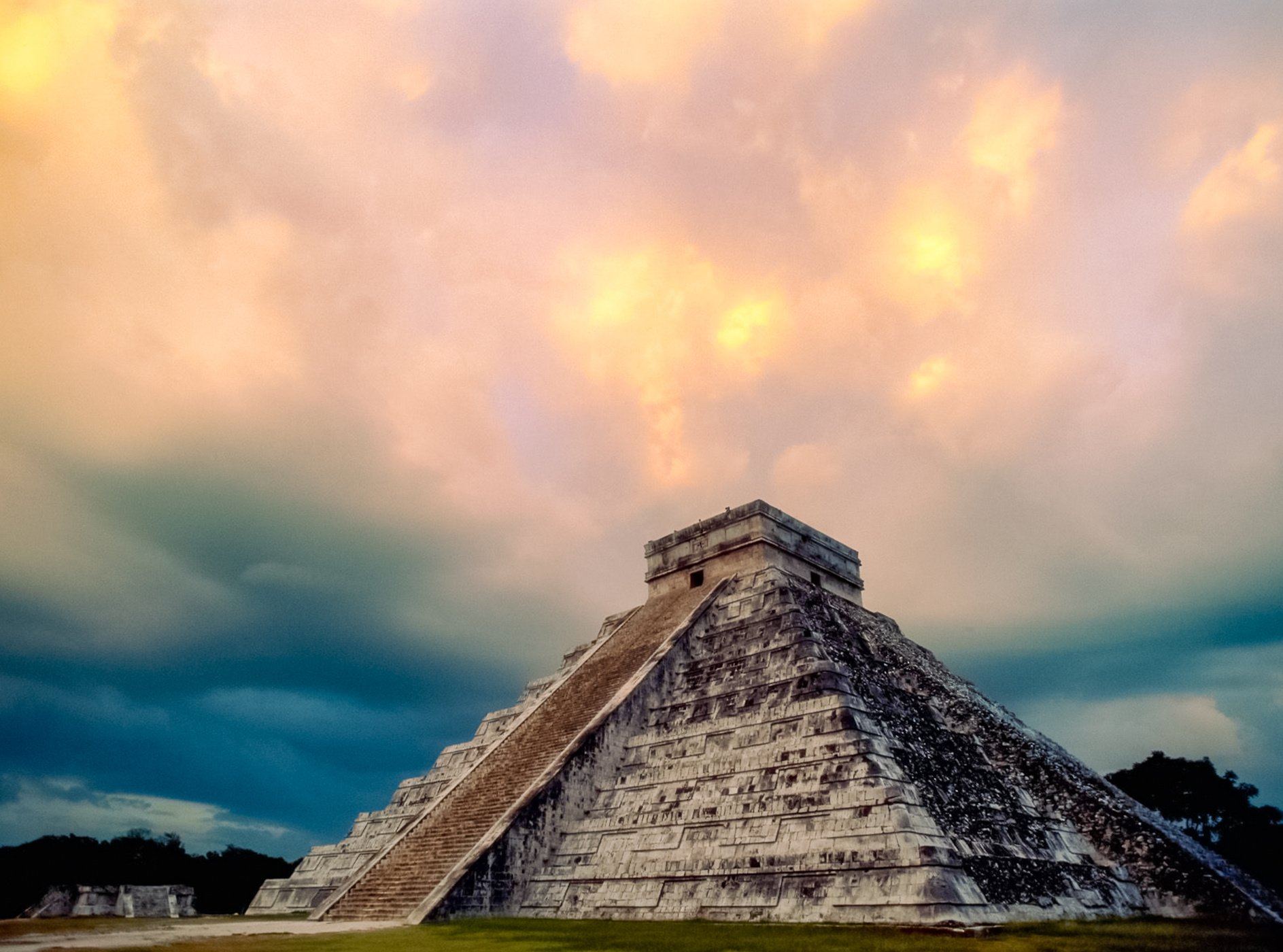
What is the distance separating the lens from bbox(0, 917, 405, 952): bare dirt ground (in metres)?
8.55

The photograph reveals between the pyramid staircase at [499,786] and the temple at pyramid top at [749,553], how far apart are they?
62.6 inches

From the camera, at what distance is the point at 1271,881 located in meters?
25.2

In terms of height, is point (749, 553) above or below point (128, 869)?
above

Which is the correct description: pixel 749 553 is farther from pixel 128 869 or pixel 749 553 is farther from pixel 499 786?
pixel 128 869

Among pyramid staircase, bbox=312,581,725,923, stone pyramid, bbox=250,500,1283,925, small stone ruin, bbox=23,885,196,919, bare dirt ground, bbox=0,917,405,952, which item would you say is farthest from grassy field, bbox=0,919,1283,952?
small stone ruin, bbox=23,885,196,919

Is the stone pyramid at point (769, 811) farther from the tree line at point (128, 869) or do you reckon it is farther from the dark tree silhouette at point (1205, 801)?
the dark tree silhouette at point (1205, 801)

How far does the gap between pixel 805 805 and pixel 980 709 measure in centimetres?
725

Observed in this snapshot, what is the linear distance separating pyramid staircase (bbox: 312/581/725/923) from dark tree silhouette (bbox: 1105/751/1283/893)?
23.0 m

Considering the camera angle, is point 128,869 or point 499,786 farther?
point 128,869

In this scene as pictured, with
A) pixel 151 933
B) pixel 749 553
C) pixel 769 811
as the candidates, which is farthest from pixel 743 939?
pixel 749 553

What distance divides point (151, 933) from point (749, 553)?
545 inches

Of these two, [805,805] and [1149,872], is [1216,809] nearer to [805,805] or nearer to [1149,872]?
[1149,872]

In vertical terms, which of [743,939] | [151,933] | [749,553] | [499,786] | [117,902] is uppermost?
[749,553]

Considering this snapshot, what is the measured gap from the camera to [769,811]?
1146cm
